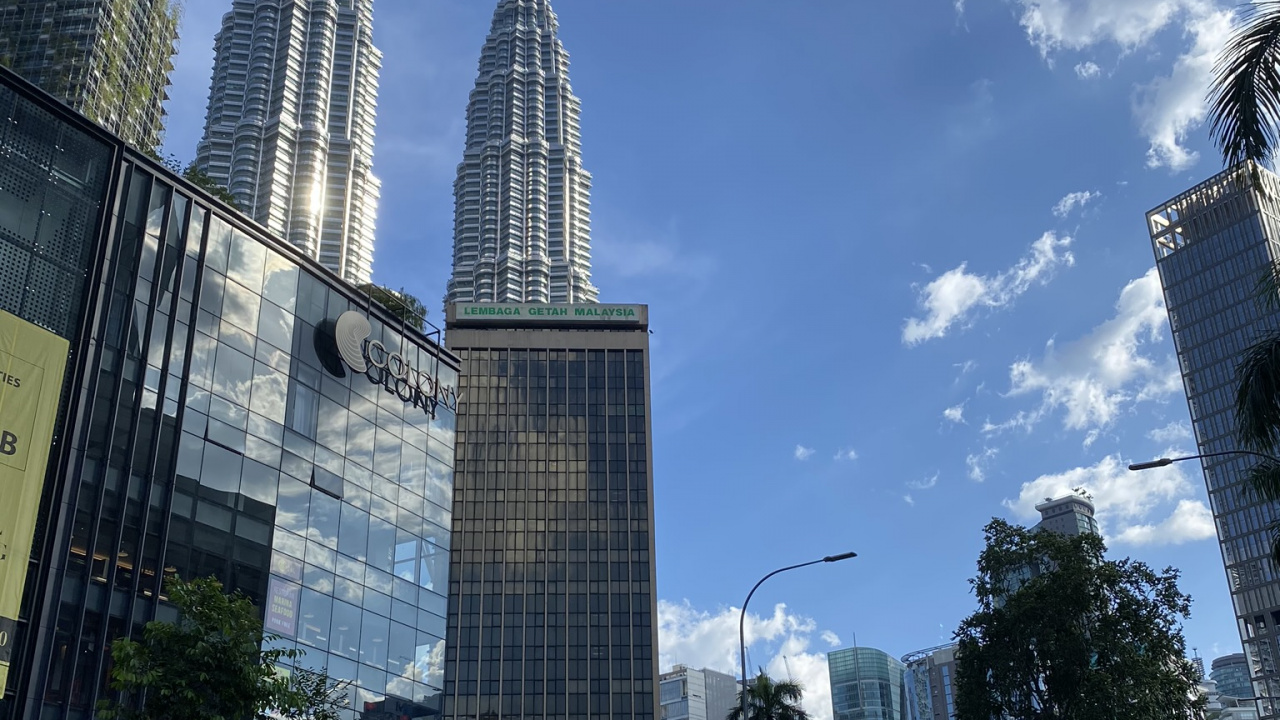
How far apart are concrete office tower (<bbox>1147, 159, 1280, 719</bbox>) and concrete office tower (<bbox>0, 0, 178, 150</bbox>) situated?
135m

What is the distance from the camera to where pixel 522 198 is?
188 metres

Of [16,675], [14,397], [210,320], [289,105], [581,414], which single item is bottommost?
[16,675]

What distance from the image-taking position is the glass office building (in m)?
35.3

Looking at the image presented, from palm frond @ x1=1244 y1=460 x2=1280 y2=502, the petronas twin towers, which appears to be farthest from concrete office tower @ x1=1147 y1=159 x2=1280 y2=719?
palm frond @ x1=1244 y1=460 x2=1280 y2=502

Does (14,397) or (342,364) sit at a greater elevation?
(342,364)

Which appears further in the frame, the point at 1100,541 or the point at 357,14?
the point at 357,14

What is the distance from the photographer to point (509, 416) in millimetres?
130250

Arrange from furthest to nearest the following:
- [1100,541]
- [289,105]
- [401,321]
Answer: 1. [289,105]
2. [401,321]
3. [1100,541]

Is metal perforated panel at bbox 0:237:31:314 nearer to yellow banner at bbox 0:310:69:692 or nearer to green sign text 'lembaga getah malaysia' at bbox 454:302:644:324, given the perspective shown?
yellow banner at bbox 0:310:69:692

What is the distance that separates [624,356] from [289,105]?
78515 mm

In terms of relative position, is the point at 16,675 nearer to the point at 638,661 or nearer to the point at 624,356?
the point at 638,661

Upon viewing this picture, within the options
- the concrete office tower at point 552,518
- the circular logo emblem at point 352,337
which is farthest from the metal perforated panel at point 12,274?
the concrete office tower at point 552,518

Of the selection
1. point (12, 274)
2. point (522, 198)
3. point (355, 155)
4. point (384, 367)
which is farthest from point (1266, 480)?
point (355, 155)

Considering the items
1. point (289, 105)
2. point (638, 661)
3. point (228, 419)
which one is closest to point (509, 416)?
point (638, 661)
